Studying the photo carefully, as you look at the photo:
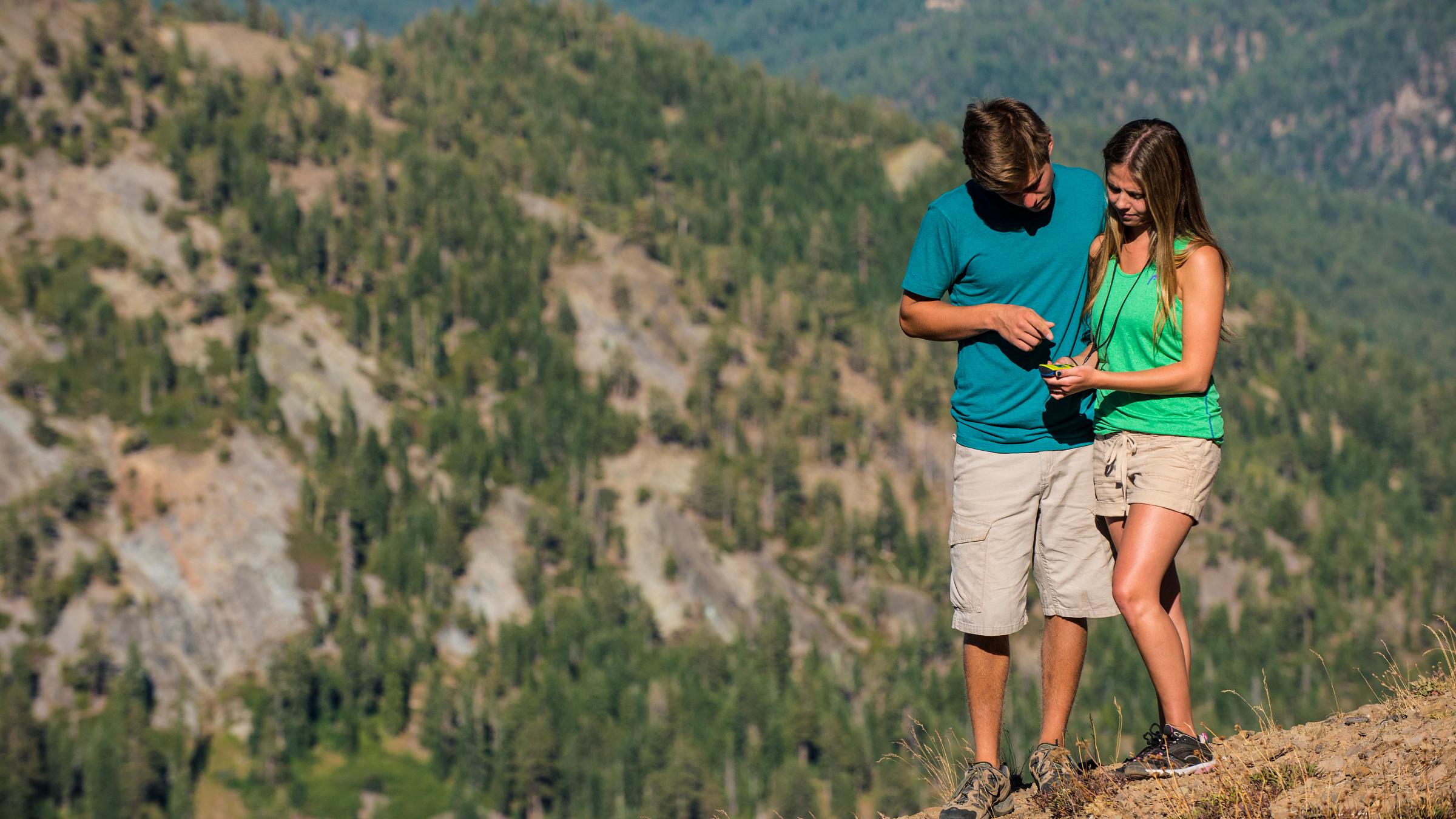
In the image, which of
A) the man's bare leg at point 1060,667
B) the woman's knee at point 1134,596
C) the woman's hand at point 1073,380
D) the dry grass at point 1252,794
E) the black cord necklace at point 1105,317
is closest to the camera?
the dry grass at point 1252,794

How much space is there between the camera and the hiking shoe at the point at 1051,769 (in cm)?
1016

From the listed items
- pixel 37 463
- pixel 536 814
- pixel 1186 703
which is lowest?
pixel 536 814

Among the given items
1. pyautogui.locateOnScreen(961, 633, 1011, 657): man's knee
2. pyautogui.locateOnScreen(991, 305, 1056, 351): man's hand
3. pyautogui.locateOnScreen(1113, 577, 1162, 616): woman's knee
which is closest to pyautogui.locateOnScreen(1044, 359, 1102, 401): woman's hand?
pyautogui.locateOnScreen(991, 305, 1056, 351): man's hand

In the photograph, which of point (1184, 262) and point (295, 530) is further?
point (295, 530)

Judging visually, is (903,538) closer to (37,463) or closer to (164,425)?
(164,425)

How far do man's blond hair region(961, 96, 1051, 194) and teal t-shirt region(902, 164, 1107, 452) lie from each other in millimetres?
545

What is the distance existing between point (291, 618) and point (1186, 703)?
176 m

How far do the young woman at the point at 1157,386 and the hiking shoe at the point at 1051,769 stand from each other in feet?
1.78

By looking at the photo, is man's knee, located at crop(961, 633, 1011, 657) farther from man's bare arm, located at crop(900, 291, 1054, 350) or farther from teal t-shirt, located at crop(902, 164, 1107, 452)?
man's bare arm, located at crop(900, 291, 1054, 350)

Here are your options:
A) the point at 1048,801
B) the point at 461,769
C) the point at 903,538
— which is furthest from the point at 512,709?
the point at 1048,801

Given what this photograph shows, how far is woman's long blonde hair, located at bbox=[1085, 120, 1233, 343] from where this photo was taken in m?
9.62

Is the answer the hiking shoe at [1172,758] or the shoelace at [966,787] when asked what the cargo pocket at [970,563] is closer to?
the shoelace at [966,787]

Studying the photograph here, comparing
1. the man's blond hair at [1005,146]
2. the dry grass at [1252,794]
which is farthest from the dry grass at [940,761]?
the man's blond hair at [1005,146]

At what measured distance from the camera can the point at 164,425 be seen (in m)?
178
